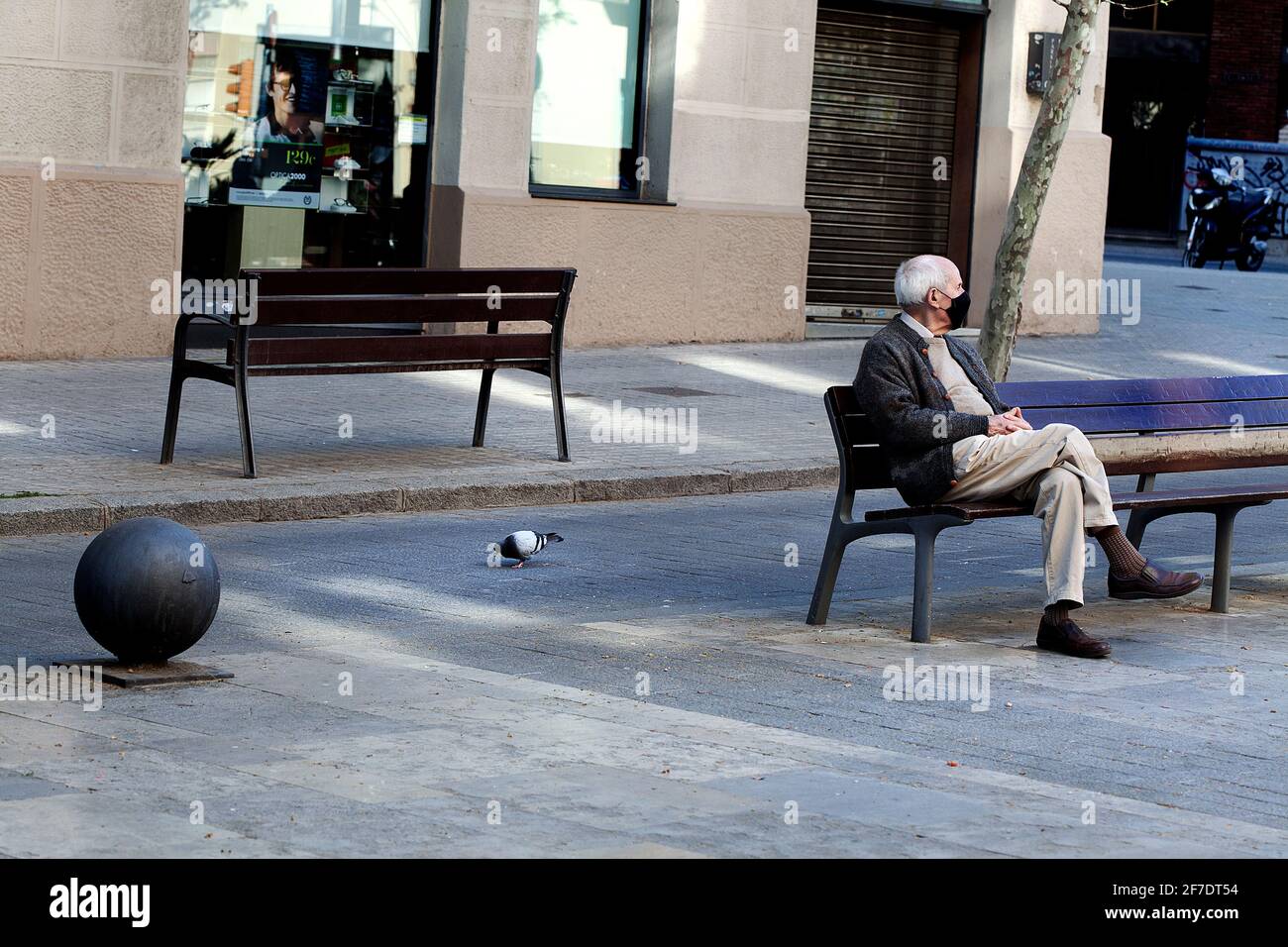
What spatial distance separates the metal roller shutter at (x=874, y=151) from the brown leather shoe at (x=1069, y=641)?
40.7 feet

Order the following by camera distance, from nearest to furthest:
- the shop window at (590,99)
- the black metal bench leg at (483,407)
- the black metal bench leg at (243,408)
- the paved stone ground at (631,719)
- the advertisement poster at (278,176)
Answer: the paved stone ground at (631,719), the black metal bench leg at (243,408), the black metal bench leg at (483,407), the advertisement poster at (278,176), the shop window at (590,99)

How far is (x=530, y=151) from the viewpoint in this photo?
1781 centimetres

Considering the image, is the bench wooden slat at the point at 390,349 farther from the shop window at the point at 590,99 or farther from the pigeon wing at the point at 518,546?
the shop window at the point at 590,99

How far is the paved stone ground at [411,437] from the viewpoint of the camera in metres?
10.5

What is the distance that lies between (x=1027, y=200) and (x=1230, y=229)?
829 inches

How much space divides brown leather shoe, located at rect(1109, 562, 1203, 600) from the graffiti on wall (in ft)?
112

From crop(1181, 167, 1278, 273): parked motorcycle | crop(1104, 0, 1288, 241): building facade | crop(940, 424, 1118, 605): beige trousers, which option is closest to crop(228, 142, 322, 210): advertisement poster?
crop(940, 424, 1118, 605): beige trousers

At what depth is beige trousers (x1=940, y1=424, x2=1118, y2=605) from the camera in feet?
25.8

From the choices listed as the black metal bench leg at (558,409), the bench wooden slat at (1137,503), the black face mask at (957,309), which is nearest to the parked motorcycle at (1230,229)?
the black metal bench leg at (558,409)

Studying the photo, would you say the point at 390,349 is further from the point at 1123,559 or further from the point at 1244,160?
the point at 1244,160

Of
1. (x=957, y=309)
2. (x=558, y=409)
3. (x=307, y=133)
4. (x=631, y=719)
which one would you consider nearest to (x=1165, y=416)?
(x=957, y=309)

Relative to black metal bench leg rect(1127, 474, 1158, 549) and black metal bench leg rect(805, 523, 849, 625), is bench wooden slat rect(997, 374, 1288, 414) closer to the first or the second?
black metal bench leg rect(1127, 474, 1158, 549)

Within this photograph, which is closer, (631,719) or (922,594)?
(631,719)

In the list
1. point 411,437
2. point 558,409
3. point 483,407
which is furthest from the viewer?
point 411,437
